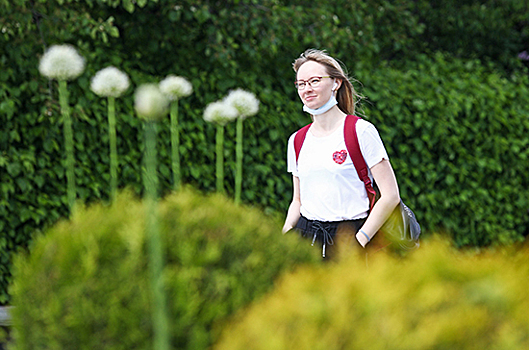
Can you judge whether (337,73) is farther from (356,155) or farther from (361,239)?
(361,239)

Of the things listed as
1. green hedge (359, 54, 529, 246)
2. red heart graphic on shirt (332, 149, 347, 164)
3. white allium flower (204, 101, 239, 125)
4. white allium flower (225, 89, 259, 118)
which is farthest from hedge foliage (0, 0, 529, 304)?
white allium flower (204, 101, 239, 125)

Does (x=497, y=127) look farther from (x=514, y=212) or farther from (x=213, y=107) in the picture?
(x=213, y=107)

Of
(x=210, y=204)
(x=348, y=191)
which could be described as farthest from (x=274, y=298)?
(x=348, y=191)

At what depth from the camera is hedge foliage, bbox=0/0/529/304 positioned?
15.1 feet

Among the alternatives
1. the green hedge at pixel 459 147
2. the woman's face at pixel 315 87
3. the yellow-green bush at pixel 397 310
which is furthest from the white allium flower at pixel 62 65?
the green hedge at pixel 459 147

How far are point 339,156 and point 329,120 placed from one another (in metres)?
0.25

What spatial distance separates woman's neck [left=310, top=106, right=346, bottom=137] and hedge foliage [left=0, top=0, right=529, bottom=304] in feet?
6.81

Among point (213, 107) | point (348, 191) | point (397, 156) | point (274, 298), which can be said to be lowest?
point (397, 156)

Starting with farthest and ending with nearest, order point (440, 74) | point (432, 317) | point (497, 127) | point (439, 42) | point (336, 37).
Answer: point (439, 42) < point (440, 74) < point (497, 127) < point (336, 37) < point (432, 317)

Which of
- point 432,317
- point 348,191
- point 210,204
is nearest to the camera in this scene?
point 432,317

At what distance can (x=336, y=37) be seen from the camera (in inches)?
238

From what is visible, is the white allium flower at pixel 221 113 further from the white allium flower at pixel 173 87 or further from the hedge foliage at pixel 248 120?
the hedge foliage at pixel 248 120

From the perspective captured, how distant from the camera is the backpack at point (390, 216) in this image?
276 cm

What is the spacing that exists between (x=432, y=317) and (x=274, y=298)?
347 mm
